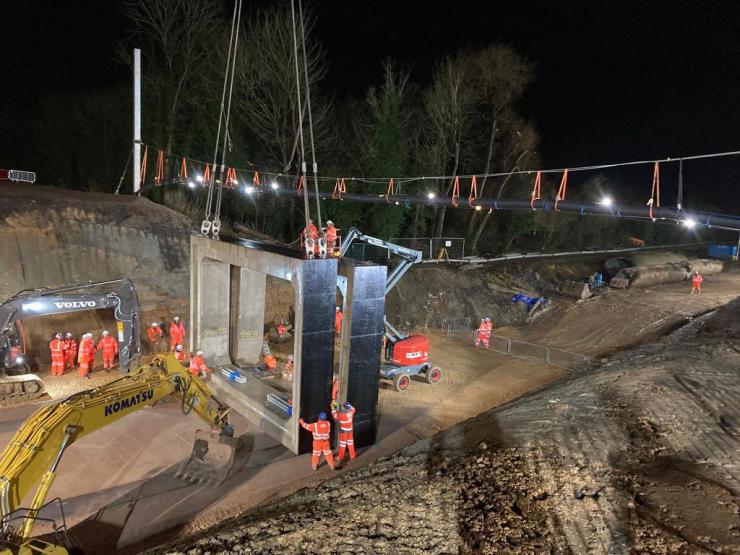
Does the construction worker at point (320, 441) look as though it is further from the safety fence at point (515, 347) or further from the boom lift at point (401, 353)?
the safety fence at point (515, 347)

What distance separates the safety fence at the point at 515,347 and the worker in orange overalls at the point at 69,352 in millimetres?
16262

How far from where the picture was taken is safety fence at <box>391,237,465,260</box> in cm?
3375

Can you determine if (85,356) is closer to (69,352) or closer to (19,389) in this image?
(69,352)

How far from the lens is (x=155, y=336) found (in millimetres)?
20656

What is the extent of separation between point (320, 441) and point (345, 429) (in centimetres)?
69

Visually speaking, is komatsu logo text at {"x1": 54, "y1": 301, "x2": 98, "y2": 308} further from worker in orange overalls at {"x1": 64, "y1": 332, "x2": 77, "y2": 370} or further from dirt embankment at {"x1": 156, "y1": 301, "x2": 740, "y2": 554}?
dirt embankment at {"x1": 156, "y1": 301, "x2": 740, "y2": 554}

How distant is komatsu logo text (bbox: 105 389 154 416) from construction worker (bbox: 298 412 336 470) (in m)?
3.98

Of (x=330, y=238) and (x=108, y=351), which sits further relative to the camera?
(x=108, y=351)

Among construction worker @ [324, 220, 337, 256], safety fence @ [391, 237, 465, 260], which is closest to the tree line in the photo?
safety fence @ [391, 237, 465, 260]

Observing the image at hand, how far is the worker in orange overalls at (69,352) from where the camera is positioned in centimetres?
1833

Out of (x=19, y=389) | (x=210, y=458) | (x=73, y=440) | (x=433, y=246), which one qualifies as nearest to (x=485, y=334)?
(x=433, y=246)

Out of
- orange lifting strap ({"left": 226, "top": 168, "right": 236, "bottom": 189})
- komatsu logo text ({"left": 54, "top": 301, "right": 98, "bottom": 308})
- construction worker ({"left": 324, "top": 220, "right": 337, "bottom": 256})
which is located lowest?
komatsu logo text ({"left": 54, "top": 301, "right": 98, "bottom": 308})

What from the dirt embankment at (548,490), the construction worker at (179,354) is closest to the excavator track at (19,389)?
the construction worker at (179,354)

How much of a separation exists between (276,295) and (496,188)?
2002 cm
